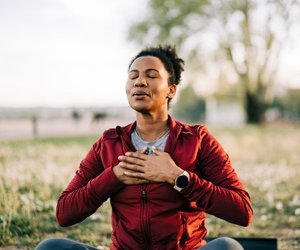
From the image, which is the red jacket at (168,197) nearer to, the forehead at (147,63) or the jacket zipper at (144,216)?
the jacket zipper at (144,216)

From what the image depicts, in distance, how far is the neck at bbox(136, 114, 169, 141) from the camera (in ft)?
9.38

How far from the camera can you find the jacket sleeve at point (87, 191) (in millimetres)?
2611

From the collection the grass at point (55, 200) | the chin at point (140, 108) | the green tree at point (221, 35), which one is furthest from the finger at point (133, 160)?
the green tree at point (221, 35)

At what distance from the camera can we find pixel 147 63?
287 centimetres

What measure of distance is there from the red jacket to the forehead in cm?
38

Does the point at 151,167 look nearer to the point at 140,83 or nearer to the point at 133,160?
the point at 133,160

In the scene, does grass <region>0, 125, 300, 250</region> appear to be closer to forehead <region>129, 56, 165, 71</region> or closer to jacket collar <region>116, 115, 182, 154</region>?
jacket collar <region>116, 115, 182, 154</region>

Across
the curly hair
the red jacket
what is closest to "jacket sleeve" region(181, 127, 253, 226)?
the red jacket

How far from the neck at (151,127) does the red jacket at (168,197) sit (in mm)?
97

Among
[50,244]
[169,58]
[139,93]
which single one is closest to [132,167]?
[139,93]

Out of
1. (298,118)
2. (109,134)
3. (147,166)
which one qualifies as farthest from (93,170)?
(298,118)

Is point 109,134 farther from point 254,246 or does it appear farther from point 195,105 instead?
point 195,105

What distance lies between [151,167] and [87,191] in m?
0.40

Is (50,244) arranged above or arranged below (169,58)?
below
